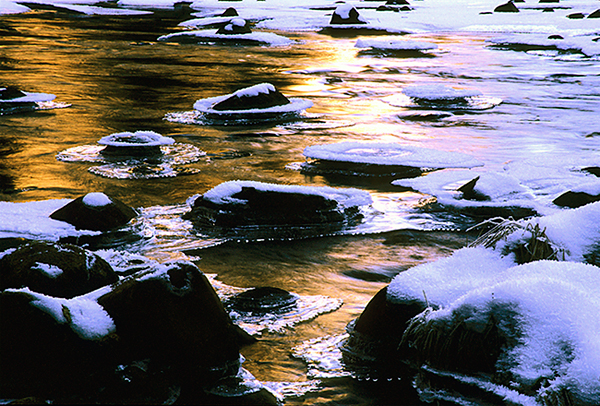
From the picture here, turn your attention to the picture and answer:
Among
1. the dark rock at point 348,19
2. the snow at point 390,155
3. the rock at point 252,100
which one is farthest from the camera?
the dark rock at point 348,19

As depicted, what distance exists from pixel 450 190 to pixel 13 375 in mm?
4298

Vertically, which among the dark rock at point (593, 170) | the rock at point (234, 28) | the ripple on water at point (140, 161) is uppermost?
the rock at point (234, 28)

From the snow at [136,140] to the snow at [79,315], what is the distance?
4.61 metres

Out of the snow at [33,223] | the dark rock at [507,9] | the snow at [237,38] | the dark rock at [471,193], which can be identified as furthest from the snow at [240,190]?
the dark rock at [507,9]

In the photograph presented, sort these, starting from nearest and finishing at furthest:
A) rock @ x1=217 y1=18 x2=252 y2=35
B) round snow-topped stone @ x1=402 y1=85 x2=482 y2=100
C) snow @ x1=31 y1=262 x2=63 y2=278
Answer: snow @ x1=31 y1=262 x2=63 y2=278 → round snow-topped stone @ x1=402 y1=85 x2=482 y2=100 → rock @ x1=217 y1=18 x2=252 y2=35

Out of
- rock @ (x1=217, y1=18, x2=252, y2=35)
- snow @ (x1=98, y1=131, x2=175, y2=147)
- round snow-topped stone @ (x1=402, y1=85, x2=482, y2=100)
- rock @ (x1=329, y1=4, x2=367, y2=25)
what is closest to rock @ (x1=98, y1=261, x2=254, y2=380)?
snow @ (x1=98, y1=131, x2=175, y2=147)

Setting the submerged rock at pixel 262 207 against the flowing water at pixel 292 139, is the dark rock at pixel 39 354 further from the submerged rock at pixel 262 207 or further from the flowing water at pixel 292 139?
the submerged rock at pixel 262 207

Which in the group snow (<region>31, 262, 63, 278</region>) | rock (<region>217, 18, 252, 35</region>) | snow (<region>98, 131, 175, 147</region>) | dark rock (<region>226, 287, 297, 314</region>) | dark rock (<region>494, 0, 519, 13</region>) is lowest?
dark rock (<region>226, 287, 297, 314</region>)

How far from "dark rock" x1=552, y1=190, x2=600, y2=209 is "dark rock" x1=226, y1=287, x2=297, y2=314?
2.73 metres

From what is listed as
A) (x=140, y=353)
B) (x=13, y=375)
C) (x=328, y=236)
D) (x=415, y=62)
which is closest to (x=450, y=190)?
(x=328, y=236)

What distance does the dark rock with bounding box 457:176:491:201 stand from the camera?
231 inches

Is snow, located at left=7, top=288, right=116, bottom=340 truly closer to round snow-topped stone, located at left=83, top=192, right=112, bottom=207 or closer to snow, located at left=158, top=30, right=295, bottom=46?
round snow-topped stone, located at left=83, top=192, right=112, bottom=207

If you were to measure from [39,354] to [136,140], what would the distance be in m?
5.02

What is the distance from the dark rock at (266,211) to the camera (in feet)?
16.9
